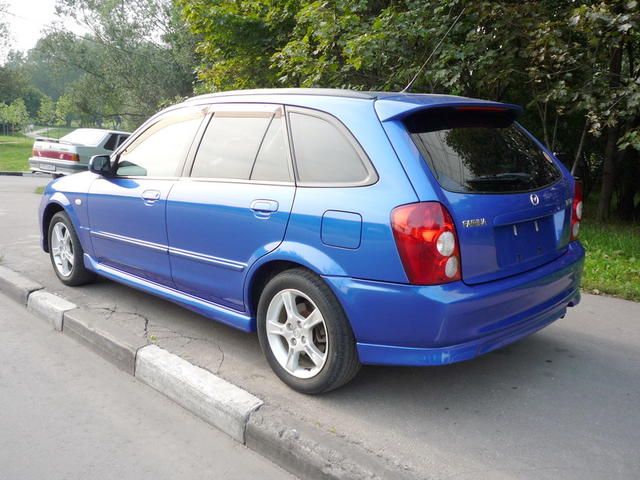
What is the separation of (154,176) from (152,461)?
2.20 meters

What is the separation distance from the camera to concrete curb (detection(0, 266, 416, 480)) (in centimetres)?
256

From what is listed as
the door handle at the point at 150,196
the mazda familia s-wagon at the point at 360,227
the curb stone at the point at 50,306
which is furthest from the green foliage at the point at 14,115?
the mazda familia s-wagon at the point at 360,227

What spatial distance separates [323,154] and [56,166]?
38.9 ft

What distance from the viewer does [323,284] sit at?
3084 mm

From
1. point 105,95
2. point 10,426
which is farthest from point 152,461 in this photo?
point 105,95

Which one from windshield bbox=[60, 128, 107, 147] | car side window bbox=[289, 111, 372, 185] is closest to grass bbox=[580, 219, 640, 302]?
car side window bbox=[289, 111, 372, 185]

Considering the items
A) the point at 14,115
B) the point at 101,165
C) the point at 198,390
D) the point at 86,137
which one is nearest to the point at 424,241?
the point at 198,390

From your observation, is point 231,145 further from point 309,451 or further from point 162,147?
point 309,451

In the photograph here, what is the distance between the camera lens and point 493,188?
3.09 metres

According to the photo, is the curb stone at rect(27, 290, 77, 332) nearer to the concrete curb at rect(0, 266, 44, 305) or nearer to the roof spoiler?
the concrete curb at rect(0, 266, 44, 305)

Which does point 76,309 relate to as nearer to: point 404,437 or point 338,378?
point 338,378

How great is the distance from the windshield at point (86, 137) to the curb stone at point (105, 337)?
404 inches

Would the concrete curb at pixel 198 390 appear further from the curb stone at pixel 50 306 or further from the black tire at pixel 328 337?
the curb stone at pixel 50 306

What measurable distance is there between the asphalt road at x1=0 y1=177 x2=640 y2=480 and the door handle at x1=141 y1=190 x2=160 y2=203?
3.10 ft
